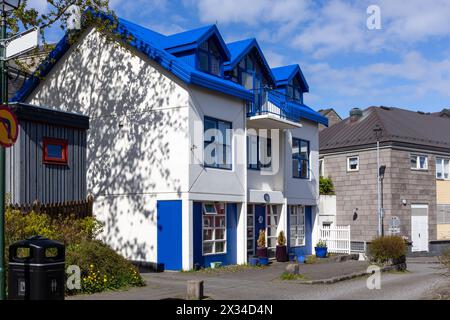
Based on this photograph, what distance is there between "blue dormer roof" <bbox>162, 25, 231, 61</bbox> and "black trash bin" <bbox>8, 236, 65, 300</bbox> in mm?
12921

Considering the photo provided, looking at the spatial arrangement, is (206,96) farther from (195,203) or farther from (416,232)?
(416,232)

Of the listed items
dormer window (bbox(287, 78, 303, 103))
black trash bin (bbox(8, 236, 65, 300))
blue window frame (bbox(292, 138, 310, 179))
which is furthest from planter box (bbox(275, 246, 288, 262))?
black trash bin (bbox(8, 236, 65, 300))

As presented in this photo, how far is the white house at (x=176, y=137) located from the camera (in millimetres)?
19422

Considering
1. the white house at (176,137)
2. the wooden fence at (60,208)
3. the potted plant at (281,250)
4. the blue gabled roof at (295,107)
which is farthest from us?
the blue gabled roof at (295,107)

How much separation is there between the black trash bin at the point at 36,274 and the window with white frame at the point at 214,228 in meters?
11.2

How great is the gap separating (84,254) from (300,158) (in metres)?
14.6

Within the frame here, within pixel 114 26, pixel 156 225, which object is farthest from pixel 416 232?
pixel 114 26

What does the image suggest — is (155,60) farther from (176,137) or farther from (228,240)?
(228,240)

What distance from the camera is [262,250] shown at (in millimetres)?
21594

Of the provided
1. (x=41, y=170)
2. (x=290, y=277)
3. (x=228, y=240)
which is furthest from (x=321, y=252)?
(x=41, y=170)

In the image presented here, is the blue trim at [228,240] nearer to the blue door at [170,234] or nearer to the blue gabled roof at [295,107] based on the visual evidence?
the blue door at [170,234]

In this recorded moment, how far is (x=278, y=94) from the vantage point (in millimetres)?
25562

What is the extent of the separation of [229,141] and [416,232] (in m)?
16.7

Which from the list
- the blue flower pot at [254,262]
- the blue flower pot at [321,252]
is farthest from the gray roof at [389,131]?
the blue flower pot at [254,262]
